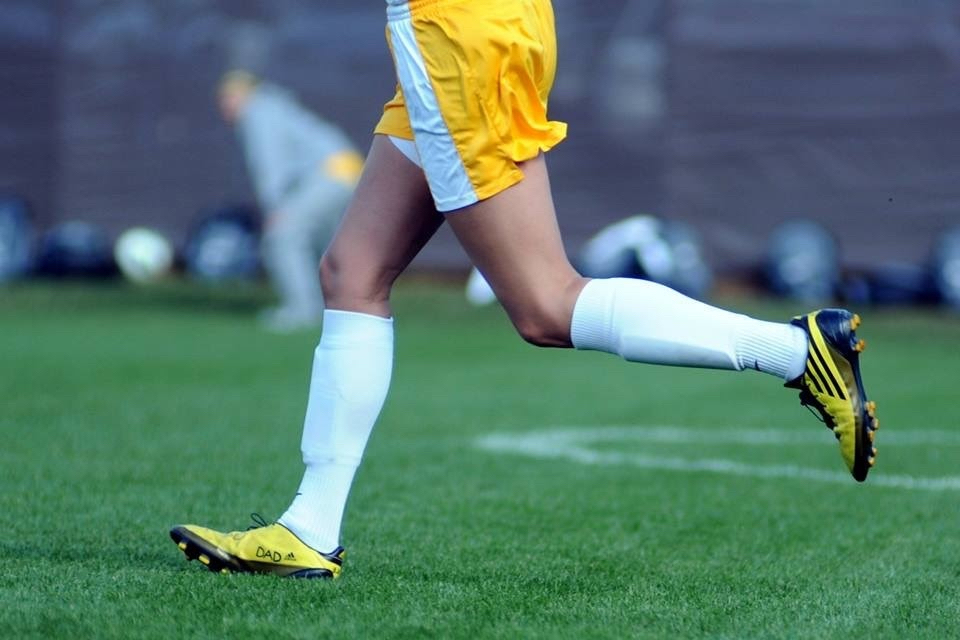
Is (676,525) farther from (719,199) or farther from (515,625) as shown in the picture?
(719,199)

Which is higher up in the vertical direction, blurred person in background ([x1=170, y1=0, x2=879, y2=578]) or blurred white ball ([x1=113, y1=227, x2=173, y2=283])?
blurred person in background ([x1=170, y1=0, x2=879, y2=578])

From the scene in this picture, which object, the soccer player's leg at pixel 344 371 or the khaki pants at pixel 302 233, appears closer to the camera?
the soccer player's leg at pixel 344 371

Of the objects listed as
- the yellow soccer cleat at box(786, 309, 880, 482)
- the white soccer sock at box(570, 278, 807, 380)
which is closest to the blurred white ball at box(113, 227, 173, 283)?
the white soccer sock at box(570, 278, 807, 380)

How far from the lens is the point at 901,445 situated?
6.40 m

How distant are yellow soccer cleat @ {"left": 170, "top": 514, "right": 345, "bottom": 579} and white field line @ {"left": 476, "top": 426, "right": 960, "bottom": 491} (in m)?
2.30

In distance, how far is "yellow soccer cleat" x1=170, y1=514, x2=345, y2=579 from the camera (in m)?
3.66

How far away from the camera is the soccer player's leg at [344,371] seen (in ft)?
12.0

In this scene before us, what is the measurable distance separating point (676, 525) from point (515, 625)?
4.84 feet

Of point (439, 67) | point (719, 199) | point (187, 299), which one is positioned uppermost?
point (439, 67)

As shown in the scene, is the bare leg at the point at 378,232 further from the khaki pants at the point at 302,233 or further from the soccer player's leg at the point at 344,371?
the khaki pants at the point at 302,233

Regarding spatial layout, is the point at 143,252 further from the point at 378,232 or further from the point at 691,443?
the point at 378,232

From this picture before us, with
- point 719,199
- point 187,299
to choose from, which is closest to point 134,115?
point 187,299

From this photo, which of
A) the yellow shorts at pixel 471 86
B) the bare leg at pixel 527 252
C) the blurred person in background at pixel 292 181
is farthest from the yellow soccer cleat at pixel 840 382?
the blurred person in background at pixel 292 181

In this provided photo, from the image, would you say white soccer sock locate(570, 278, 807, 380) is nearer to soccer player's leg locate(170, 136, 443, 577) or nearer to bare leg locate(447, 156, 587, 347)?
bare leg locate(447, 156, 587, 347)
